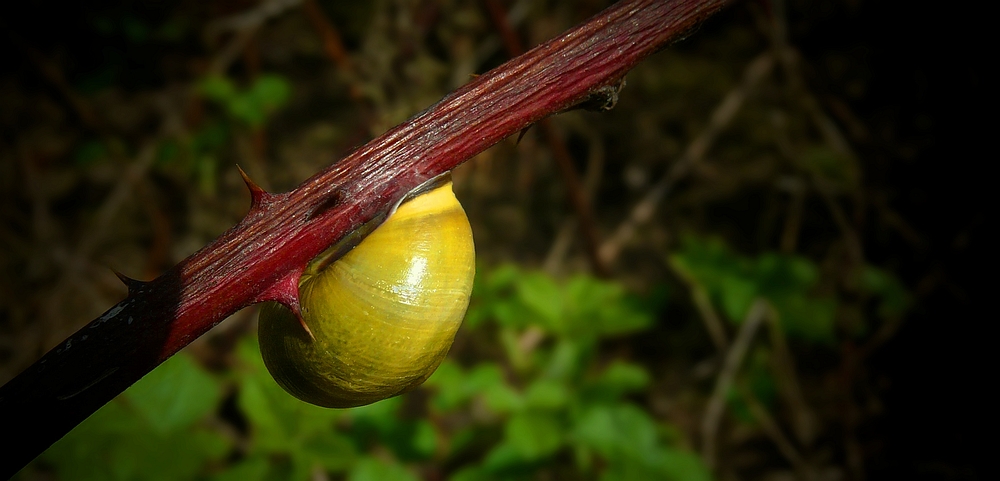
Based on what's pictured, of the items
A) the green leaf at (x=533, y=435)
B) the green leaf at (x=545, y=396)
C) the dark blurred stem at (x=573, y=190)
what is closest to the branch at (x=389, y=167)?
the green leaf at (x=533, y=435)

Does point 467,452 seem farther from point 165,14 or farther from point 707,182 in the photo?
point 165,14

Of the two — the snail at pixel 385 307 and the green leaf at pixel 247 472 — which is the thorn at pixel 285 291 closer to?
the snail at pixel 385 307

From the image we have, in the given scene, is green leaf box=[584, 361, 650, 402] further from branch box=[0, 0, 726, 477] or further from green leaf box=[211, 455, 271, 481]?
branch box=[0, 0, 726, 477]

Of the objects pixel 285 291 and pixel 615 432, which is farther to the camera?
A: pixel 615 432

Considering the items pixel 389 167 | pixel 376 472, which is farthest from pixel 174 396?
pixel 389 167

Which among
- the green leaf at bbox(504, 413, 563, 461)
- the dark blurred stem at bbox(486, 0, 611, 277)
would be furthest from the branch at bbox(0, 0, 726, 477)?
the dark blurred stem at bbox(486, 0, 611, 277)

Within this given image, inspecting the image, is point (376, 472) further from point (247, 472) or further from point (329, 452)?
point (247, 472)
